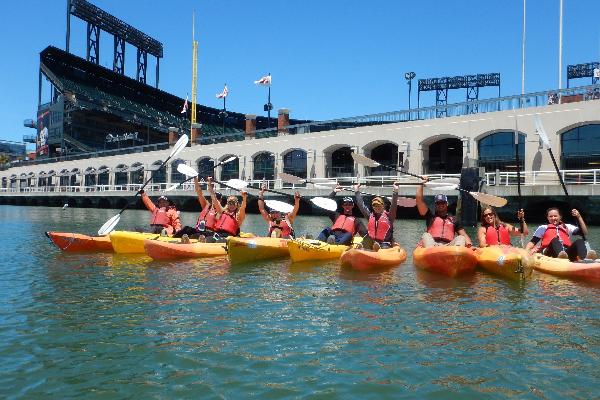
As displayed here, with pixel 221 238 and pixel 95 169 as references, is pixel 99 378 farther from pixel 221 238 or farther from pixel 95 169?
pixel 95 169

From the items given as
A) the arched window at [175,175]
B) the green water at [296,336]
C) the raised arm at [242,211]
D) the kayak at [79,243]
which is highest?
the arched window at [175,175]

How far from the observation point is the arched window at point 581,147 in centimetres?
2931

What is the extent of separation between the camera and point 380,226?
12.6m

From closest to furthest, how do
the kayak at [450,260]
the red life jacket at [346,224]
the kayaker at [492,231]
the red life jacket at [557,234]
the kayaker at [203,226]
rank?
the kayak at [450,260] → the red life jacket at [557,234] → the kayaker at [492,231] → the red life jacket at [346,224] → the kayaker at [203,226]

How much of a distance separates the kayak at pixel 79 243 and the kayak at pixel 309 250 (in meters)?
5.68

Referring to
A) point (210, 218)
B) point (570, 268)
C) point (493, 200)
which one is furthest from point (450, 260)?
point (210, 218)

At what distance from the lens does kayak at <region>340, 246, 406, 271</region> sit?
37.2 feet

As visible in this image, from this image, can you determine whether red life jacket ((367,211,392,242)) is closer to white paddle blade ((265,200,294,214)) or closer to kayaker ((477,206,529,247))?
kayaker ((477,206,529,247))

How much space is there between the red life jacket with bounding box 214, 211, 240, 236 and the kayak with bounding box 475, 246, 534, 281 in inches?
255

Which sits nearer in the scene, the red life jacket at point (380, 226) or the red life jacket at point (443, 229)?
the red life jacket at point (443, 229)

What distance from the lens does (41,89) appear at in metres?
87.2

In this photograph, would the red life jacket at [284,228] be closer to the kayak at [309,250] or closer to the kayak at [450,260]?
the kayak at [309,250]

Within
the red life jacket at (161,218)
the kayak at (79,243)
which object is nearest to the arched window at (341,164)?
the red life jacket at (161,218)

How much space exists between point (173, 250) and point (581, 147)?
1004 inches
